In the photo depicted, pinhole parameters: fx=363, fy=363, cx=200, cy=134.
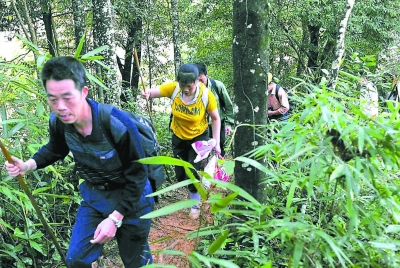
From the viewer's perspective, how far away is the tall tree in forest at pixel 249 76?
111 inches

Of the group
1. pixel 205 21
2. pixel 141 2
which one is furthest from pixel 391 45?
pixel 141 2

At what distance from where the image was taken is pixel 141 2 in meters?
10.5

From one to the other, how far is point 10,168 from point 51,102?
19.6 inches

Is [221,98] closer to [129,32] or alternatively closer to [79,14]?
[79,14]

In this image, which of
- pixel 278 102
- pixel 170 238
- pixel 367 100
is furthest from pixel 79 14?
pixel 367 100

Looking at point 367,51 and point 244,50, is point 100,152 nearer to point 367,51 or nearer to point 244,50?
point 244,50

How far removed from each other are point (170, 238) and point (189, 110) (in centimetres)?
154

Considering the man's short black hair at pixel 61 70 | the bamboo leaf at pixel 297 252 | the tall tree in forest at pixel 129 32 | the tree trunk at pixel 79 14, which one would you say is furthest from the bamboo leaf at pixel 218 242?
the tree trunk at pixel 79 14

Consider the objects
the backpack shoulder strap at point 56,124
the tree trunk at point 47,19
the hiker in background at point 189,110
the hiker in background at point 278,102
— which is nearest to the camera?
the backpack shoulder strap at point 56,124

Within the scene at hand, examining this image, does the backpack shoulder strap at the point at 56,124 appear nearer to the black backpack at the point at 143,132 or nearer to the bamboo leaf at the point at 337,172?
the black backpack at the point at 143,132

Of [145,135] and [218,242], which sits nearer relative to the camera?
[218,242]

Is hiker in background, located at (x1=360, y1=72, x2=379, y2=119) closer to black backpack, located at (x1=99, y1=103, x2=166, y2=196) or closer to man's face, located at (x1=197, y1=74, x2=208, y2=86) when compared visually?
black backpack, located at (x1=99, y1=103, x2=166, y2=196)

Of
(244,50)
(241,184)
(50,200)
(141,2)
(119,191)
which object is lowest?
(50,200)

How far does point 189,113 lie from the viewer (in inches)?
173
